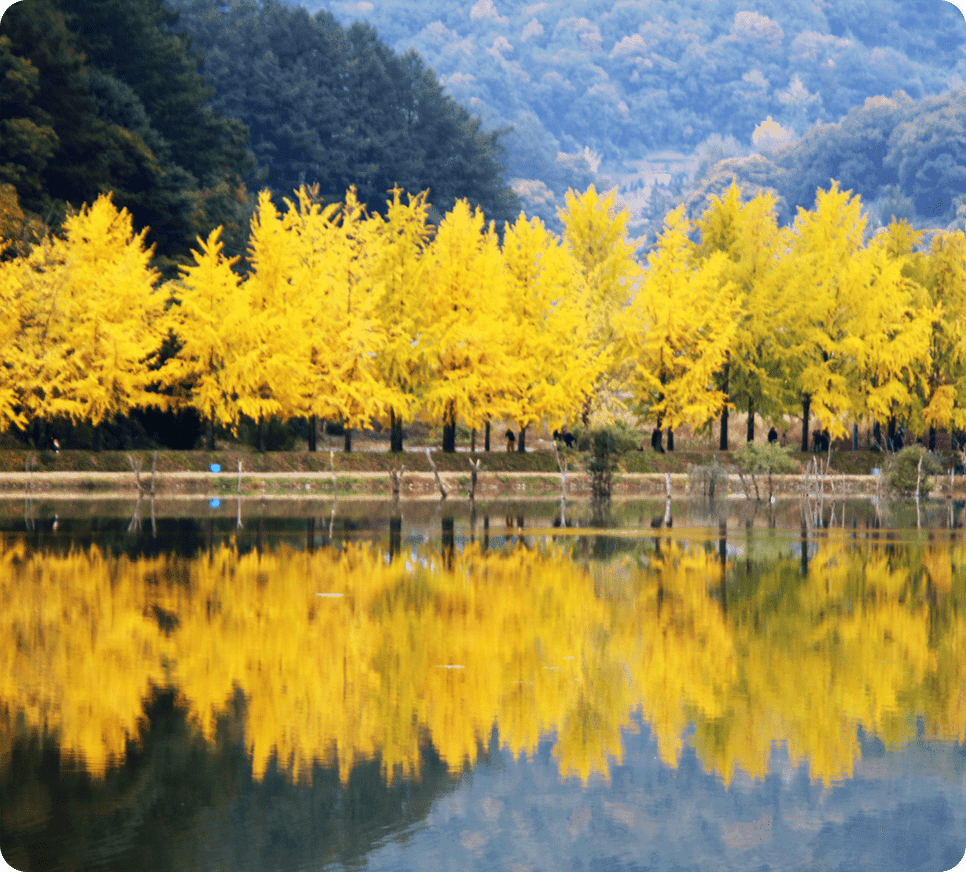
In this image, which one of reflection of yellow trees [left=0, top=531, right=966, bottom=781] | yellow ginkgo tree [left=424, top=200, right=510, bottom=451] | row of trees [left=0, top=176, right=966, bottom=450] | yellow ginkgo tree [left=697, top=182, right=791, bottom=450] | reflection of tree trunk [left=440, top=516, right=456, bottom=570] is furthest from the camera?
yellow ginkgo tree [left=697, top=182, right=791, bottom=450]

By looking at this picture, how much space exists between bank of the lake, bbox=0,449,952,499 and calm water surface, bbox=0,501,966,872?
2033 cm

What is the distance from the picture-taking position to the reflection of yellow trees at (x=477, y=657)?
12094 millimetres

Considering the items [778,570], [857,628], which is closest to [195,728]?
[857,628]

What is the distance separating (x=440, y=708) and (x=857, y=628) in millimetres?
7434

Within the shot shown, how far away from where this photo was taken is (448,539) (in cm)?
3070

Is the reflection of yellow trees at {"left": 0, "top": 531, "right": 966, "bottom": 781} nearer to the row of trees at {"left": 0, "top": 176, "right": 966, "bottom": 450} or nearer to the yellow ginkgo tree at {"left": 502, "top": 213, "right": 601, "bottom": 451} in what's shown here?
the row of trees at {"left": 0, "top": 176, "right": 966, "bottom": 450}

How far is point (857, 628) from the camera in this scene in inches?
714

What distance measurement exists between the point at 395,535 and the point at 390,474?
17.1 meters

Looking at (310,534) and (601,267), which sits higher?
(601,267)

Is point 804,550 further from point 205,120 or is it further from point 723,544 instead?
point 205,120

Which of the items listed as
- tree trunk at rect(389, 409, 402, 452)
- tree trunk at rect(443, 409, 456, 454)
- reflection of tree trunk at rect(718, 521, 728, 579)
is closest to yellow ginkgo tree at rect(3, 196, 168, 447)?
tree trunk at rect(389, 409, 402, 452)

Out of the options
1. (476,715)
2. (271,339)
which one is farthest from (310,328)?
(476,715)

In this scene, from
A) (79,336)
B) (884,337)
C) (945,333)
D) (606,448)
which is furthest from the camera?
(945,333)

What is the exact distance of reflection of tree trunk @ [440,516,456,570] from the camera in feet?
84.2
